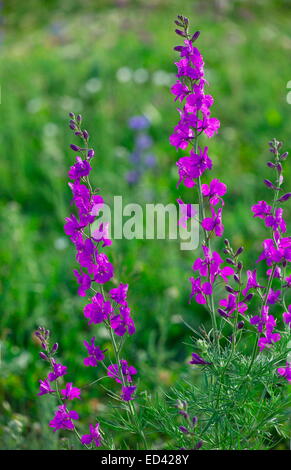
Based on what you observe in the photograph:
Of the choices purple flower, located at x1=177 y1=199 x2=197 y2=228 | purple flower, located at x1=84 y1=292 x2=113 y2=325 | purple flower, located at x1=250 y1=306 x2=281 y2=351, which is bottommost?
purple flower, located at x1=250 y1=306 x2=281 y2=351

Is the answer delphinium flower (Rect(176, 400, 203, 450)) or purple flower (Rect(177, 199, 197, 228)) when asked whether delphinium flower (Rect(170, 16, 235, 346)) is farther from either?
delphinium flower (Rect(176, 400, 203, 450))

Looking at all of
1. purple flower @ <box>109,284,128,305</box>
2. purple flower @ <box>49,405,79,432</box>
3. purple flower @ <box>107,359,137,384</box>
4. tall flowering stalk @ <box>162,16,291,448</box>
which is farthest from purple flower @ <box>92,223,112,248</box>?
purple flower @ <box>49,405,79,432</box>

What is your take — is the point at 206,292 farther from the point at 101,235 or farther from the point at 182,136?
the point at 182,136

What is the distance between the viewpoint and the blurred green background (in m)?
3.15

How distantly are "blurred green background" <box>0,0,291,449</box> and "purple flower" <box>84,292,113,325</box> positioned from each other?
0.61m

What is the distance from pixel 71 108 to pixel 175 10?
494 centimetres

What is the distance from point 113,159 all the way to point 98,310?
343 centimetres

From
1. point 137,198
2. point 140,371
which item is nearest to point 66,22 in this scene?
point 137,198

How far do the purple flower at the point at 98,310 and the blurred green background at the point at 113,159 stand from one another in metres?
0.61

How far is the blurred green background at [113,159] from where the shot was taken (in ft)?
10.3

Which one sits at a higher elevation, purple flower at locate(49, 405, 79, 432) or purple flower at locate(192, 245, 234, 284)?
purple flower at locate(192, 245, 234, 284)

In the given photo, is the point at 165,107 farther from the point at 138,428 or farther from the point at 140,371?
the point at 138,428

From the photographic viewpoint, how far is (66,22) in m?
9.60

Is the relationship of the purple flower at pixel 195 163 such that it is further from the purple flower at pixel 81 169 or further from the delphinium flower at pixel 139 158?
the delphinium flower at pixel 139 158
